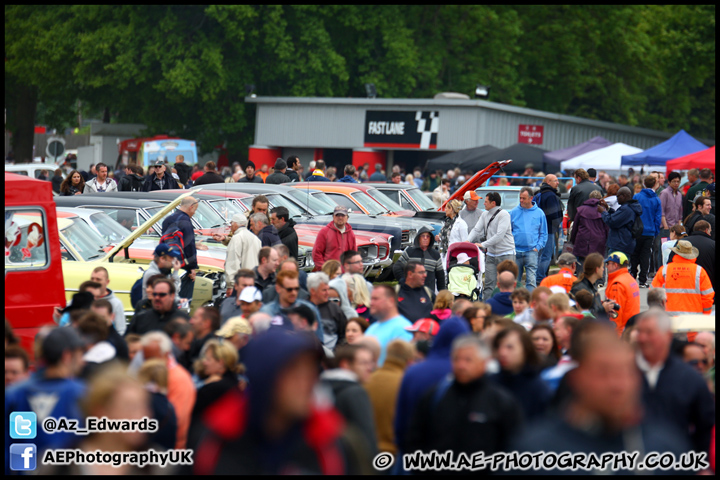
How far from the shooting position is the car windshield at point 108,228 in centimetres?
1243

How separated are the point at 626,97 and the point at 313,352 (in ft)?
159

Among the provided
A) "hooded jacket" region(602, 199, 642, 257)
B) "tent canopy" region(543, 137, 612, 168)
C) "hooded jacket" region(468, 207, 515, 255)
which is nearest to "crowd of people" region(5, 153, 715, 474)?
"hooded jacket" region(468, 207, 515, 255)

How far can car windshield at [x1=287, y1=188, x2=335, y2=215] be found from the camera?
57.7ft

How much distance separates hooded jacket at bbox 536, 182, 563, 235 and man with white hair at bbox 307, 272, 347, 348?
8599 millimetres

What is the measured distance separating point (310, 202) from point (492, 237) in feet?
16.5

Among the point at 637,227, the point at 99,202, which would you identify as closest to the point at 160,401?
the point at 99,202

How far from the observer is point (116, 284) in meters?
10.5

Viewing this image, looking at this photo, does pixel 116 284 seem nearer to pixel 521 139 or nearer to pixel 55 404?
pixel 55 404

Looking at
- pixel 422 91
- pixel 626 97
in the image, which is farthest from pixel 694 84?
pixel 422 91

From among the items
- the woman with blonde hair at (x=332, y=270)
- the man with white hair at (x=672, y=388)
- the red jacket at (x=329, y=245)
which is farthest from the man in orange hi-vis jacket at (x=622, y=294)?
the man with white hair at (x=672, y=388)

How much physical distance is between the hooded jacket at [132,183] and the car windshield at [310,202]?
11.1 feet

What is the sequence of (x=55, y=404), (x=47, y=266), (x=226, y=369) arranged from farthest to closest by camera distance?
(x=47, y=266), (x=226, y=369), (x=55, y=404)

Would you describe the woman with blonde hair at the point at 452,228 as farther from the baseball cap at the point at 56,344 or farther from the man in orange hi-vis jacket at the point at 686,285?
the baseball cap at the point at 56,344

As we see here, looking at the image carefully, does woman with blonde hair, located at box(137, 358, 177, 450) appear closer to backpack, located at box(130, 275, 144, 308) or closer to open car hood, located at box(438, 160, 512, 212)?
backpack, located at box(130, 275, 144, 308)
